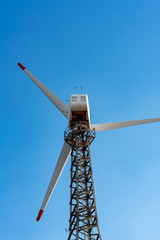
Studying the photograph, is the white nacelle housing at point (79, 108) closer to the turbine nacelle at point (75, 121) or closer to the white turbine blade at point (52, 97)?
the turbine nacelle at point (75, 121)

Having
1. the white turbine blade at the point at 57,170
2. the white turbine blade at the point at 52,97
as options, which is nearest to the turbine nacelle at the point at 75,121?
the white turbine blade at the point at 57,170

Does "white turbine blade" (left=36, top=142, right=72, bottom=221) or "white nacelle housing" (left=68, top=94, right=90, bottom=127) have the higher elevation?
"white nacelle housing" (left=68, top=94, right=90, bottom=127)

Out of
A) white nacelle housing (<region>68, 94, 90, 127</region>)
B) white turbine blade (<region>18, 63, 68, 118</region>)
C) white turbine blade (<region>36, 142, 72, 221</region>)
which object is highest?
white turbine blade (<region>18, 63, 68, 118</region>)

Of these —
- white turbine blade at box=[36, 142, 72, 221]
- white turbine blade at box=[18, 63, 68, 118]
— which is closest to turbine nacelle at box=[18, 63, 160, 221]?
white turbine blade at box=[36, 142, 72, 221]

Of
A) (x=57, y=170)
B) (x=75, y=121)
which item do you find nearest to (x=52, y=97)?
(x=75, y=121)

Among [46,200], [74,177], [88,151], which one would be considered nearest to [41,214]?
[46,200]

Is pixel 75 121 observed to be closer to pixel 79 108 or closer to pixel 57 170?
pixel 79 108

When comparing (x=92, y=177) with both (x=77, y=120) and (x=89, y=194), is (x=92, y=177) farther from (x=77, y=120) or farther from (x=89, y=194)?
(x=77, y=120)

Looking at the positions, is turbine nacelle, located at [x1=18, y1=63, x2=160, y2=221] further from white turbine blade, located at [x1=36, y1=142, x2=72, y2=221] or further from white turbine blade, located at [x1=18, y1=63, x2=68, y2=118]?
white turbine blade, located at [x1=18, y1=63, x2=68, y2=118]

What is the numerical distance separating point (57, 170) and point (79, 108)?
7.49 metres

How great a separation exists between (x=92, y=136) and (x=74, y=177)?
5.26 meters

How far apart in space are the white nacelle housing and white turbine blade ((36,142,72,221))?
11.4 ft

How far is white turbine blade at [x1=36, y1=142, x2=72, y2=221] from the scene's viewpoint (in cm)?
3102

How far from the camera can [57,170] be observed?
103 ft
